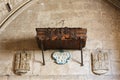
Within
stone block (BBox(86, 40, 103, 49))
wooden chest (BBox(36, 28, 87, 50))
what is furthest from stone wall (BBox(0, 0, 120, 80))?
wooden chest (BBox(36, 28, 87, 50))

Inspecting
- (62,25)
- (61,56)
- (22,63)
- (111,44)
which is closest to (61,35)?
(61,56)

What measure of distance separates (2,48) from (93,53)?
127 cm

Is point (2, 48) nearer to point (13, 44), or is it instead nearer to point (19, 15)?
point (13, 44)

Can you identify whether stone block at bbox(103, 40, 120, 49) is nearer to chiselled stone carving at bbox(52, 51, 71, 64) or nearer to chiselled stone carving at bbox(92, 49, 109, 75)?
chiselled stone carving at bbox(92, 49, 109, 75)

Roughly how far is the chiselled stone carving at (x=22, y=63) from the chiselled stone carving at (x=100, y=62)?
0.88 metres

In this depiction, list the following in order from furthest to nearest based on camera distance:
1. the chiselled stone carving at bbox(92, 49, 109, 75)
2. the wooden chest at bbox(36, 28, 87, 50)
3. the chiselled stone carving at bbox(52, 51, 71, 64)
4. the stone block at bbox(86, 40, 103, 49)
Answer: the stone block at bbox(86, 40, 103, 49) → the chiselled stone carving at bbox(52, 51, 71, 64) → the chiselled stone carving at bbox(92, 49, 109, 75) → the wooden chest at bbox(36, 28, 87, 50)

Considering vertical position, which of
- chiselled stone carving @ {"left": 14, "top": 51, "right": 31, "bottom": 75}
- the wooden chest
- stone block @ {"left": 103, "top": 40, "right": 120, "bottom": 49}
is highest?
the wooden chest

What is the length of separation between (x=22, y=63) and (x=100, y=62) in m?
1.04

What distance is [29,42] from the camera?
13.7 ft

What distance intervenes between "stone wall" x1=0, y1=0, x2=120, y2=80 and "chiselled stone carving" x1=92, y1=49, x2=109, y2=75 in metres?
0.06

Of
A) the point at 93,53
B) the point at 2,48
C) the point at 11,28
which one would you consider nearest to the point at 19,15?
the point at 11,28

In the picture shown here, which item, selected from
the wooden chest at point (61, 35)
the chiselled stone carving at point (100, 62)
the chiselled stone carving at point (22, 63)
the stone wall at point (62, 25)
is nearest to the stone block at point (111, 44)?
the stone wall at point (62, 25)

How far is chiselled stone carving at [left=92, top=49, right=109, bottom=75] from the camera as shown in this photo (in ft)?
12.8

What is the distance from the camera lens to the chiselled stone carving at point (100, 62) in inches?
153
